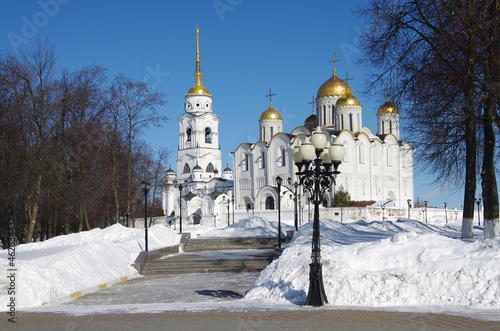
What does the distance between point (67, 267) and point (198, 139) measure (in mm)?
75934

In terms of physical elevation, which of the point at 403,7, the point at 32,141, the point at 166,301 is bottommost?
the point at 166,301

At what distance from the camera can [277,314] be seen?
32.6 ft

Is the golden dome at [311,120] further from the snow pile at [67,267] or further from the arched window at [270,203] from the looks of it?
the snow pile at [67,267]

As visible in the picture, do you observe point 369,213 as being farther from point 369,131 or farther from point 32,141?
point 32,141

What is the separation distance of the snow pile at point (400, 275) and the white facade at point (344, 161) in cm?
5262

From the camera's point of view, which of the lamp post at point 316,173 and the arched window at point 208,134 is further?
the arched window at point 208,134

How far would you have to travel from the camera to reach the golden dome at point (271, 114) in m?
77.9

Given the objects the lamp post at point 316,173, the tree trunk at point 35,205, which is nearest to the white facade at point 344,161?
the tree trunk at point 35,205

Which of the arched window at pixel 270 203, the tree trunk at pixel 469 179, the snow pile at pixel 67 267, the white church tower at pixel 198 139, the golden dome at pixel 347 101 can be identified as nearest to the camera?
the snow pile at pixel 67 267

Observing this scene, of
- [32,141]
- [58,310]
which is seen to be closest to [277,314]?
[58,310]

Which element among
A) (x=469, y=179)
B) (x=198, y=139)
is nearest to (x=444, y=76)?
(x=469, y=179)

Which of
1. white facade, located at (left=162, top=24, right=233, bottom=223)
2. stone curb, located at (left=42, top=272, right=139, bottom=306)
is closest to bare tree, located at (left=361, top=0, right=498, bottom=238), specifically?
stone curb, located at (left=42, top=272, right=139, bottom=306)

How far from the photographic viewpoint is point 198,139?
90.7m

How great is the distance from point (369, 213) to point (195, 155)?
39.5m
